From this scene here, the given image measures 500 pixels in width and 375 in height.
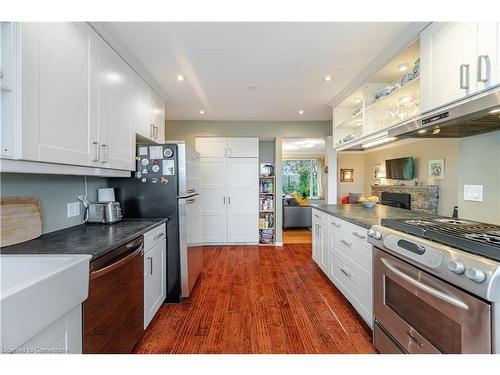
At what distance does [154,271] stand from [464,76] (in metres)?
2.57

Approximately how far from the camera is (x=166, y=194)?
7.75 ft

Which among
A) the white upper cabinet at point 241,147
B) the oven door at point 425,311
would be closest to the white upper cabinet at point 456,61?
the oven door at point 425,311

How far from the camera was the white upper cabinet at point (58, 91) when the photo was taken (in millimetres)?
1146

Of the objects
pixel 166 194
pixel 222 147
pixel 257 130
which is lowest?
pixel 166 194

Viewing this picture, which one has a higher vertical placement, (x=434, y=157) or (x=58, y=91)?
(x=434, y=157)

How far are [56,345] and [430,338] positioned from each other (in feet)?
5.48

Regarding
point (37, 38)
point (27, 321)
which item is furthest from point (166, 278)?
point (37, 38)

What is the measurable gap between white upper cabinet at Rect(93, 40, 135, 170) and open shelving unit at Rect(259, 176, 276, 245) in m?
2.87

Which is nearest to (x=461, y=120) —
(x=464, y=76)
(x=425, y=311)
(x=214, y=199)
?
(x=464, y=76)

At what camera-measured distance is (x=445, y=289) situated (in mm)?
1060

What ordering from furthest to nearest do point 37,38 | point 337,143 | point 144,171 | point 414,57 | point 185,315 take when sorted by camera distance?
point 337,143
point 144,171
point 185,315
point 414,57
point 37,38

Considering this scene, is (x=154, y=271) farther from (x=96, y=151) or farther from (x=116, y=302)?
(x=96, y=151)
